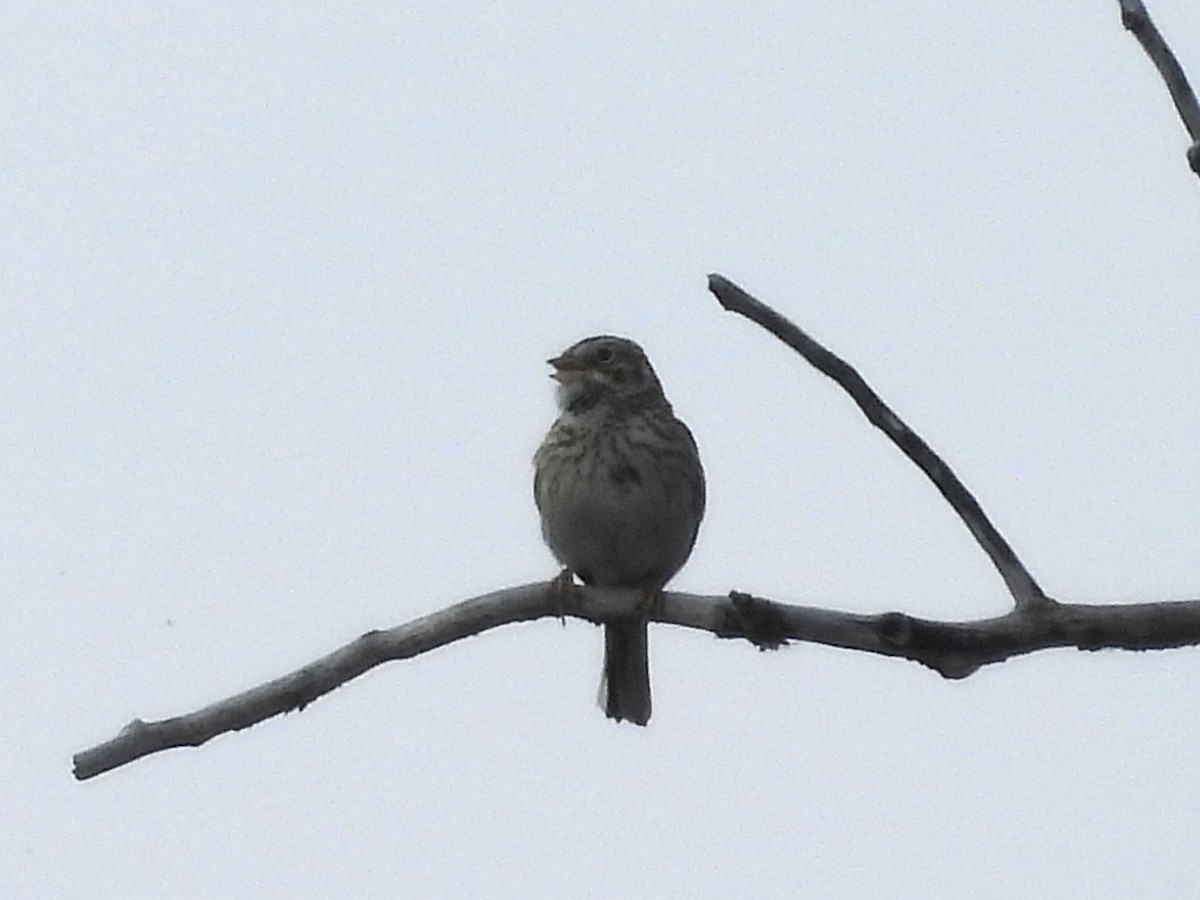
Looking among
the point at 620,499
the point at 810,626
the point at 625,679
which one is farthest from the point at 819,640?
the point at 625,679

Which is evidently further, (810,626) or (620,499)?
(620,499)

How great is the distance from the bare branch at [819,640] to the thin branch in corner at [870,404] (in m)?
0.28

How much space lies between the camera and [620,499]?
7.33 metres

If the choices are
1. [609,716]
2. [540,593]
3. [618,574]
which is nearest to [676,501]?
[618,574]

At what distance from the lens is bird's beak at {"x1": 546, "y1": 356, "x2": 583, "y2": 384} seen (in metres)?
7.88

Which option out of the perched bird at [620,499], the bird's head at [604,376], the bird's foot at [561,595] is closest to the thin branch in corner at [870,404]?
the bird's foot at [561,595]

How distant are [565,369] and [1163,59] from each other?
4115 mm

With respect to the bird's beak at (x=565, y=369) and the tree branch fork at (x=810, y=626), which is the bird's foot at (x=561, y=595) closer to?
the tree branch fork at (x=810, y=626)

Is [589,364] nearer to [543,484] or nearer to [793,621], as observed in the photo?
[543,484]

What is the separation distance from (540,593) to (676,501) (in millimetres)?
3068

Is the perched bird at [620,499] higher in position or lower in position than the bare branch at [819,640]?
higher

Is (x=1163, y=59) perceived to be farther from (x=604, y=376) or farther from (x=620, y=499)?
(x=604, y=376)

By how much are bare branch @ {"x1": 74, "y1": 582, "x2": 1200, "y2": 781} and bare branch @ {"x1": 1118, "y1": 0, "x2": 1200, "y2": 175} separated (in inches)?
37.2

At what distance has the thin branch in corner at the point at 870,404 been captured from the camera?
4.23 metres
